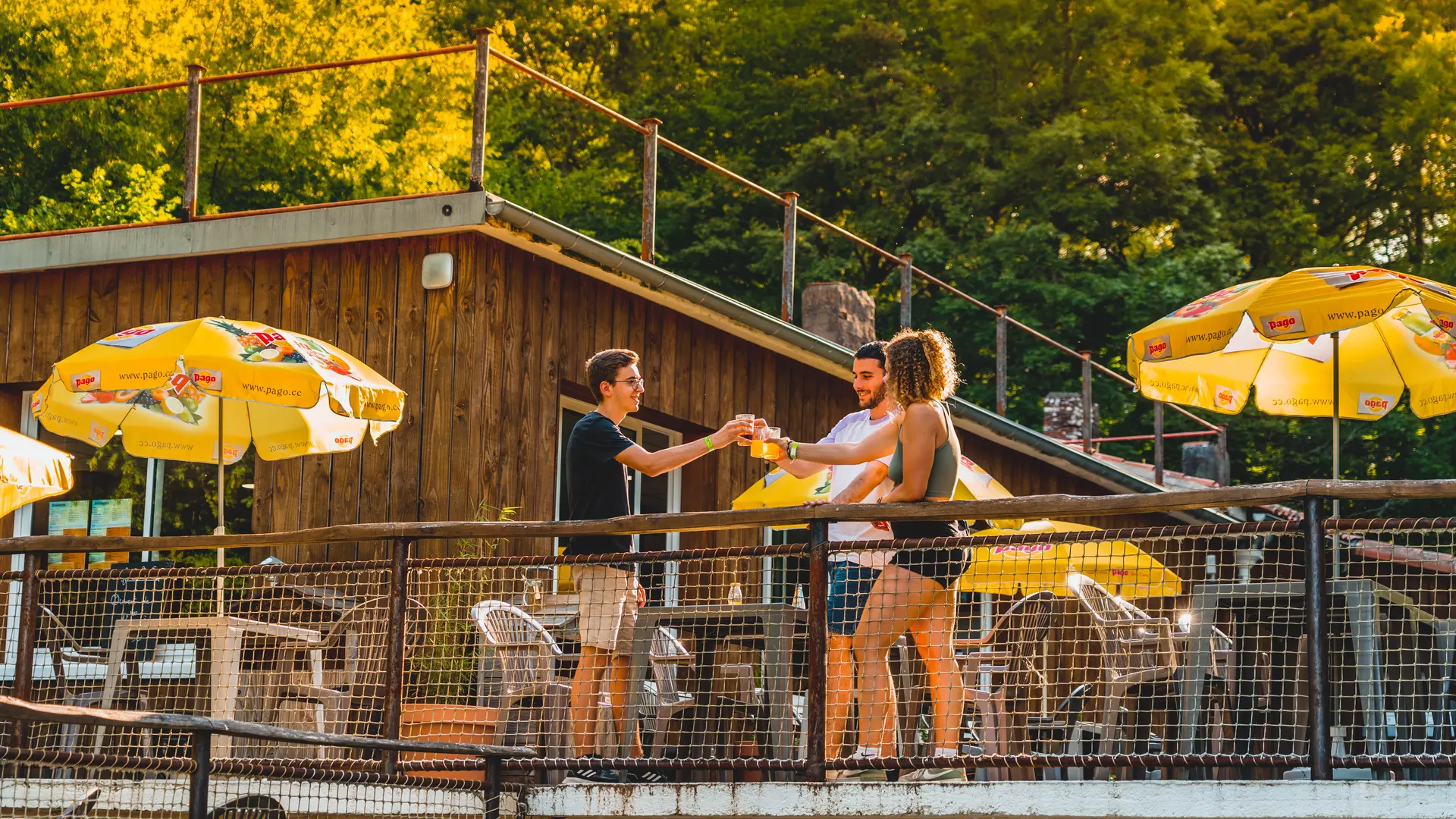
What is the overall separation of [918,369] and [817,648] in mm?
1123

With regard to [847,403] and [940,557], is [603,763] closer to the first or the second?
[940,557]

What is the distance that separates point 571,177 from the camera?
1153 inches

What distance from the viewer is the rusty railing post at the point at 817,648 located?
6145 mm

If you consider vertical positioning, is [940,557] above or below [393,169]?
below

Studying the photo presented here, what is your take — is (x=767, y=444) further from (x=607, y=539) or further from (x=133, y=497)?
(x=133, y=497)

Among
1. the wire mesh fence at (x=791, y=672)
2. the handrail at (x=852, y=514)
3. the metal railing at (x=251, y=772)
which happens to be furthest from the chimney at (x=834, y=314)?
the handrail at (x=852, y=514)

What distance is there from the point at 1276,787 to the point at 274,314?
674 cm

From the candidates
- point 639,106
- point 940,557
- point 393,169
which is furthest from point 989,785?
point 639,106

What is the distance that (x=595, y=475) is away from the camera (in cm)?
689

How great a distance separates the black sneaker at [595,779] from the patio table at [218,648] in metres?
1.60

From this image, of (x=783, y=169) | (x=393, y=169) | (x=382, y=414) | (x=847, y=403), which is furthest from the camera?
(x=783, y=169)

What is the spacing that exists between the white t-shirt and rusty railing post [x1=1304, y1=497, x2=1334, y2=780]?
152cm

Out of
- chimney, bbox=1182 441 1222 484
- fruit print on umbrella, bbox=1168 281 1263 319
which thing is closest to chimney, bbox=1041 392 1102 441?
chimney, bbox=1182 441 1222 484

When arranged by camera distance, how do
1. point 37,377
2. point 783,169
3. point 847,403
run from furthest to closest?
point 783,169 → point 847,403 → point 37,377
